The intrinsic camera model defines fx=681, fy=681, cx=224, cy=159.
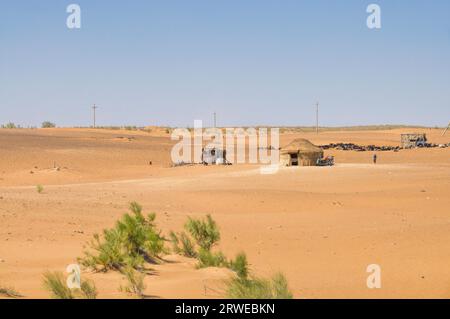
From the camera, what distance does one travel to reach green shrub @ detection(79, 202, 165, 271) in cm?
976

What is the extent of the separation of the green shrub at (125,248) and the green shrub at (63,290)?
1725 millimetres

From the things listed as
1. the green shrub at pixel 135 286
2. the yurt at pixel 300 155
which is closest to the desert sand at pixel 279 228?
A: the green shrub at pixel 135 286

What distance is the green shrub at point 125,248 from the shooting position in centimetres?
976

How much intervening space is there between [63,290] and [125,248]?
3.56 m

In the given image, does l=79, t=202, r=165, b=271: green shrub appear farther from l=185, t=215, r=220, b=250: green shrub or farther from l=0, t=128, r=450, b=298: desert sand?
l=185, t=215, r=220, b=250: green shrub

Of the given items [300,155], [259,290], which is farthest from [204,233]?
[300,155]

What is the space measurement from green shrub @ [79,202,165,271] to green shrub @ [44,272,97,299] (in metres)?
1.73

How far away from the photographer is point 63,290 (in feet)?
23.7

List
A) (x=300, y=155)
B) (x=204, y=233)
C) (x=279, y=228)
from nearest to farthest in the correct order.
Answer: (x=204, y=233) → (x=279, y=228) → (x=300, y=155)

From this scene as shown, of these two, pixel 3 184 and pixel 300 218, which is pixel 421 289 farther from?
pixel 3 184

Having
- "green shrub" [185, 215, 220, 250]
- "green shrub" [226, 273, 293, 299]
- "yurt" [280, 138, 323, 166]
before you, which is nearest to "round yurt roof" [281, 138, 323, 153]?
"yurt" [280, 138, 323, 166]

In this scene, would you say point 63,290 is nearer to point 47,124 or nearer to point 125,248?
point 125,248

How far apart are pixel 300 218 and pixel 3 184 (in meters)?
19.8
